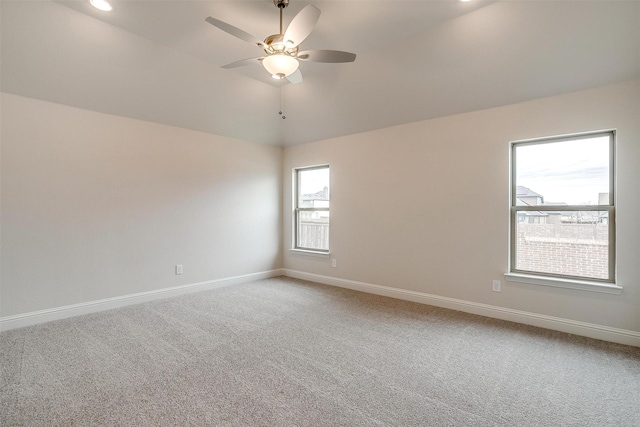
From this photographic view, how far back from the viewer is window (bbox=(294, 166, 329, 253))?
523cm

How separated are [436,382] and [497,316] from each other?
68.0 inches

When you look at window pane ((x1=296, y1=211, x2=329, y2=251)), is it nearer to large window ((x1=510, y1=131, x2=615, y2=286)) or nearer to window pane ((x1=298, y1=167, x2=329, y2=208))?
window pane ((x1=298, y1=167, x2=329, y2=208))

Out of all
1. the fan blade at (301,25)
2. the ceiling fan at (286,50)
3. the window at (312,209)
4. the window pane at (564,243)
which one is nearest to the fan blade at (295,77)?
the ceiling fan at (286,50)

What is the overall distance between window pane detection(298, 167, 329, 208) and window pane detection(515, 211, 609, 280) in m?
2.84

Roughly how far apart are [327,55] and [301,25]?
35cm

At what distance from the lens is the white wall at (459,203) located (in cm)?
278

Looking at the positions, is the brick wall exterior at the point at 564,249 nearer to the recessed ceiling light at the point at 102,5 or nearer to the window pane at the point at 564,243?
the window pane at the point at 564,243

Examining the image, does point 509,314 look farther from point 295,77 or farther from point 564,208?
point 295,77

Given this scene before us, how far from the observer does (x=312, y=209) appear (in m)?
5.37

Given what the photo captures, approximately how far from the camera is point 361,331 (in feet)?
10.1

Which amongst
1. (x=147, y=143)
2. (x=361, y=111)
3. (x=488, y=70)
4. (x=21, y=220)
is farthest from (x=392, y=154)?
(x=21, y=220)

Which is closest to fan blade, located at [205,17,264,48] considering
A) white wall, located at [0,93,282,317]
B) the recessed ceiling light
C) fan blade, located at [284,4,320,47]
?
fan blade, located at [284,4,320,47]

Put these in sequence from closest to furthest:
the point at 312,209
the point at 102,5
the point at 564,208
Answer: the point at 102,5 < the point at 564,208 < the point at 312,209

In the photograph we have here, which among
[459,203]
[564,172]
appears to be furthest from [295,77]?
[564,172]
